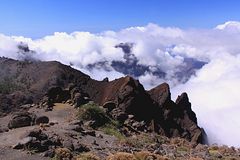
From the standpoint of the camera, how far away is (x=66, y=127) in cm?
4444

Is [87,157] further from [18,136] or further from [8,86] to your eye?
[8,86]

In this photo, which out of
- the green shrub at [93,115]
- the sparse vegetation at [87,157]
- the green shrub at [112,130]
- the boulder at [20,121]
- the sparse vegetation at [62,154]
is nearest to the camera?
the sparse vegetation at [87,157]

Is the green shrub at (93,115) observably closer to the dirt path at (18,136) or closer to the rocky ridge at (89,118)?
the rocky ridge at (89,118)

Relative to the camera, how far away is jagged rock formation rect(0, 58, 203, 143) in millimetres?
69125

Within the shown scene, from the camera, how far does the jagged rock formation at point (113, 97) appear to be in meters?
69.1

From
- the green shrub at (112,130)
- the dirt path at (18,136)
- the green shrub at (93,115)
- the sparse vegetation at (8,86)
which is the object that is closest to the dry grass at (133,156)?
the dirt path at (18,136)

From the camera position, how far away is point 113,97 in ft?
258

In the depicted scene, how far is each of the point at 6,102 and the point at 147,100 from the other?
21706 millimetres

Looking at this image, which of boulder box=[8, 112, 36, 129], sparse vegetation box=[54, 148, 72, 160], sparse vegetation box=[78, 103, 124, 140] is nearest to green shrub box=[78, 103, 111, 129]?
sparse vegetation box=[78, 103, 124, 140]

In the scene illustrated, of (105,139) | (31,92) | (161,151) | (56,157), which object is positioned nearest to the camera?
(56,157)

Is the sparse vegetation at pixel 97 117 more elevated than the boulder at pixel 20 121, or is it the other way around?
the sparse vegetation at pixel 97 117

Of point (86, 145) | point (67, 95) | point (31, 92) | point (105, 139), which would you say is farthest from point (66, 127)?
point (31, 92)

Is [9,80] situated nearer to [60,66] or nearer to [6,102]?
[60,66]

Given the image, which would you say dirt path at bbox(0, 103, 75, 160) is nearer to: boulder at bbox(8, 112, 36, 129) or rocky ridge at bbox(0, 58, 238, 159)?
rocky ridge at bbox(0, 58, 238, 159)
